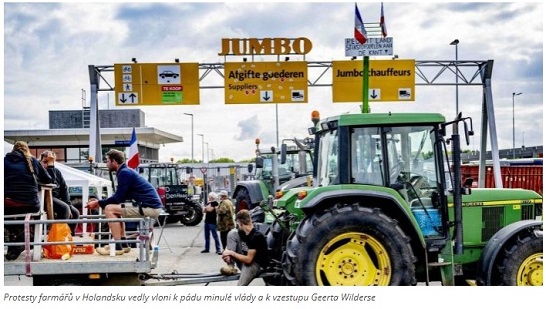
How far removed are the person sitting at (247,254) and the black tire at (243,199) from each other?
31.4ft

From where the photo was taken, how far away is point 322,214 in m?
6.46

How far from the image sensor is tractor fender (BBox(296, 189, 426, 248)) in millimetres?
6453

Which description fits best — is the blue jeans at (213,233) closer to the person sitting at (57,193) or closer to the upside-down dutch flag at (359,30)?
the person sitting at (57,193)

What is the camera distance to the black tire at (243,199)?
55.8ft

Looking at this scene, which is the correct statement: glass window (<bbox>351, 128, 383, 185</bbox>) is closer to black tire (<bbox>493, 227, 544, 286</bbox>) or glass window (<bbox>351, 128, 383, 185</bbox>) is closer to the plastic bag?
black tire (<bbox>493, 227, 544, 286</bbox>)

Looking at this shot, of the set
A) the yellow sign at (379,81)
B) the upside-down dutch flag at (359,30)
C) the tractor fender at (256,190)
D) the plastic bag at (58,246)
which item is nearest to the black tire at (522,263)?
the plastic bag at (58,246)

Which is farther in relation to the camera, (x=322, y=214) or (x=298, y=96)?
(x=298, y=96)

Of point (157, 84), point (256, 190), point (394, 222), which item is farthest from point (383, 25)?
point (157, 84)

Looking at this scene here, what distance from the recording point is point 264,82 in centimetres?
1944

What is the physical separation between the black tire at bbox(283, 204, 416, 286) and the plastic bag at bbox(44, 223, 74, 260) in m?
2.20
